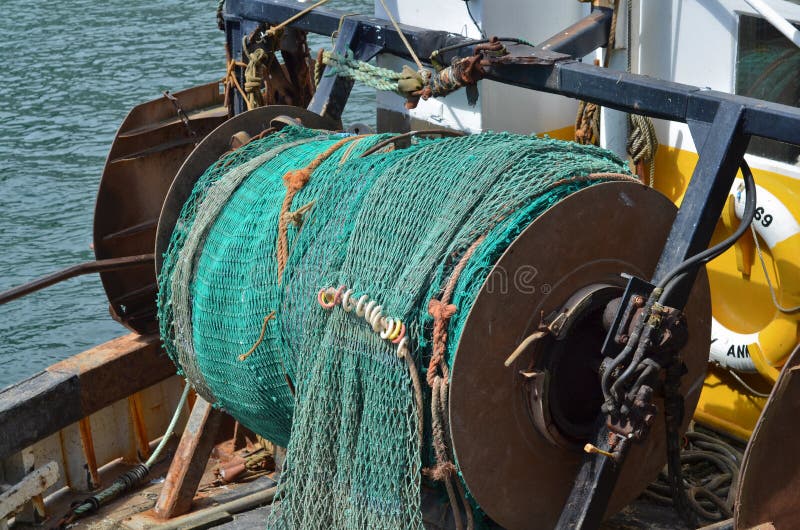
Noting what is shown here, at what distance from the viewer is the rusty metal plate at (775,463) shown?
3.22m

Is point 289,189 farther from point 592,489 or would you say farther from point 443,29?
point 443,29

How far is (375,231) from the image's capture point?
11.0ft

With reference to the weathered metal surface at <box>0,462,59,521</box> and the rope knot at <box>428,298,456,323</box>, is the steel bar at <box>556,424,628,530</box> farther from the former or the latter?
the weathered metal surface at <box>0,462,59,521</box>

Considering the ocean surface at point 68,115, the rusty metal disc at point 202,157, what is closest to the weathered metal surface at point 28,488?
the rusty metal disc at point 202,157

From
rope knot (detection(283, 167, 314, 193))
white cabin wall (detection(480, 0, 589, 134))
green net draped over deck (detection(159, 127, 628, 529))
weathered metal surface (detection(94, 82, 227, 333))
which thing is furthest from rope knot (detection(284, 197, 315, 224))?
white cabin wall (detection(480, 0, 589, 134))

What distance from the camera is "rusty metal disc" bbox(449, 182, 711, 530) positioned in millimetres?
3051

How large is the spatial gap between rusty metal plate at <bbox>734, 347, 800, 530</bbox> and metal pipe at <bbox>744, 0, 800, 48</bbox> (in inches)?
68.4

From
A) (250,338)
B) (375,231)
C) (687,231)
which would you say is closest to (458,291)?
(375,231)

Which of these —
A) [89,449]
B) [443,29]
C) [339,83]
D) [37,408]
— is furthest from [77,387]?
[443,29]

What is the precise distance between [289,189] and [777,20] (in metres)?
2.19

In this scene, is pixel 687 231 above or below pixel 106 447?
above

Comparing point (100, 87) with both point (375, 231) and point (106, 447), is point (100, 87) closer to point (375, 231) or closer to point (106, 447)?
point (106, 447)

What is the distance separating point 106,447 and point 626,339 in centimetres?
325

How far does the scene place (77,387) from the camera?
503cm
